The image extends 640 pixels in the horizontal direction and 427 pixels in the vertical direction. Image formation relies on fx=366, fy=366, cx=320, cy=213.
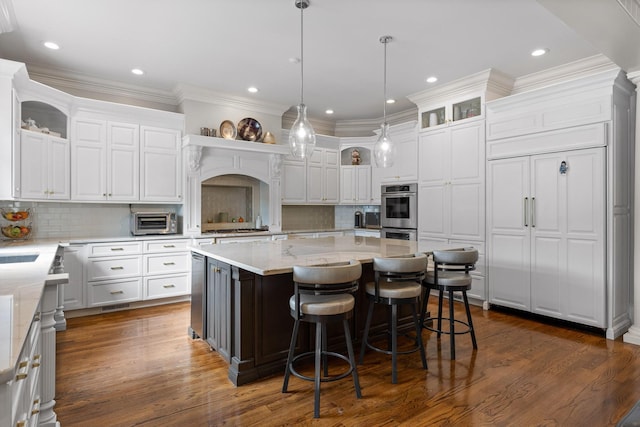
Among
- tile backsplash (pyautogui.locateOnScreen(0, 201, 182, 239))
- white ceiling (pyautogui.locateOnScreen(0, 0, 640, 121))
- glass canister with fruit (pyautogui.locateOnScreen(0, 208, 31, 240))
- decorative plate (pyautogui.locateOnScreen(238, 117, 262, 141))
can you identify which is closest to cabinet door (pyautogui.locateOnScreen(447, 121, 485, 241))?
white ceiling (pyautogui.locateOnScreen(0, 0, 640, 121))

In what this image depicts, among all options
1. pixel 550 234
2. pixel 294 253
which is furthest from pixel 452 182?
pixel 294 253

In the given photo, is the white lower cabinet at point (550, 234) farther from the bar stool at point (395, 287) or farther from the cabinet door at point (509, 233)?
the bar stool at point (395, 287)

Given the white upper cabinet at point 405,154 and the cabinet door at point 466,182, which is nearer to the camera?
the cabinet door at point 466,182

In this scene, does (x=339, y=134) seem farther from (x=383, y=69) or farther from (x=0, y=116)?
(x=0, y=116)

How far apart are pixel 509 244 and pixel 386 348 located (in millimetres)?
2103

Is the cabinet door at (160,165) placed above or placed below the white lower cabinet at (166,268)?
above

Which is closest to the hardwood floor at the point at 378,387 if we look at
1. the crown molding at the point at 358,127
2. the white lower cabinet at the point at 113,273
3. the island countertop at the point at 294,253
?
the white lower cabinet at the point at 113,273

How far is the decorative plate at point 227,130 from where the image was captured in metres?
5.25

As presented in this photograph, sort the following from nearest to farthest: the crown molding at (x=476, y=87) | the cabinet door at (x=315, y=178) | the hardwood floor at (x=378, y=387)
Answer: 1. the hardwood floor at (x=378, y=387)
2. the crown molding at (x=476, y=87)
3. the cabinet door at (x=315, y=178)

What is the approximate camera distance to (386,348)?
10.6 ft

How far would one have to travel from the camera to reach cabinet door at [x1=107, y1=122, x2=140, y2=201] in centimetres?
452

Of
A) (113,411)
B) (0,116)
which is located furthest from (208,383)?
(0,116)

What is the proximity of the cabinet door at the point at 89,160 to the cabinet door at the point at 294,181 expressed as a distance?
2.54 m

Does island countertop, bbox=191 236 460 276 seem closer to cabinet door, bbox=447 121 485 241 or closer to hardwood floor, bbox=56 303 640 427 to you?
hardwood floor, bbox=56 303 640 427
